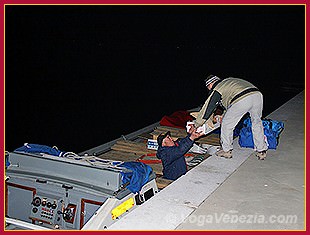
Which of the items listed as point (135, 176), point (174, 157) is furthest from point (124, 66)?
point (135, 176)

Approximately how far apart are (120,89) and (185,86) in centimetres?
635

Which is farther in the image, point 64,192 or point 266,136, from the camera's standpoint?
point 266,136

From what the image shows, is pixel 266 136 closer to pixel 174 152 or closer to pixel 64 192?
pixel 174 152

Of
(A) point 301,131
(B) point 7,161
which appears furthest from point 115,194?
(A) point 301,131

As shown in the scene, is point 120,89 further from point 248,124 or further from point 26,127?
point 248,124

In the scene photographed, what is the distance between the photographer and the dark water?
2414cm

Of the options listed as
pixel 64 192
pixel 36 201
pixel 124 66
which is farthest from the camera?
pixel 124 66

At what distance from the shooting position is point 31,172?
21.5 ft

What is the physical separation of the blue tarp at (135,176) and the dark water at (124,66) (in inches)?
496

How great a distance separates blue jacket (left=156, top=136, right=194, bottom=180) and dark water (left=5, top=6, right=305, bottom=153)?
11.6 m

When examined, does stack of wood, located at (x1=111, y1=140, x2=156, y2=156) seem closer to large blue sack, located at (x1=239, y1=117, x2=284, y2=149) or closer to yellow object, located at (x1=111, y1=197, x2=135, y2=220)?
large blue sack, located at (x1=239, y1=117, x2=284, y2=149)

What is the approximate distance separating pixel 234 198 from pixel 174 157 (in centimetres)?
191

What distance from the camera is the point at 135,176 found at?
242 inches

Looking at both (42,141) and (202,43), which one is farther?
(202,43)
